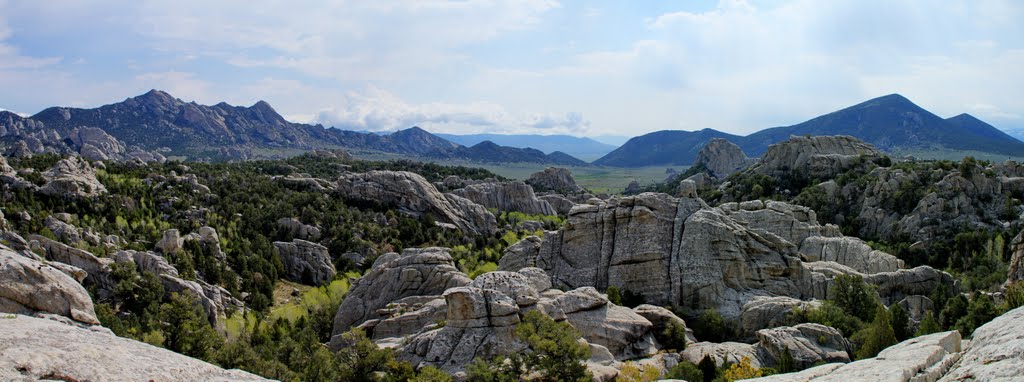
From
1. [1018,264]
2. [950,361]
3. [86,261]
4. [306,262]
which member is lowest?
[306,262]

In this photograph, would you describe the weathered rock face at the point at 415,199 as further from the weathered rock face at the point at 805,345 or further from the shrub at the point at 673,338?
the weathered rock face at the point at 805,345

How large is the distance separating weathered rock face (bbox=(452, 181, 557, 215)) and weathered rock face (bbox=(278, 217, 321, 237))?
45935 millimetres

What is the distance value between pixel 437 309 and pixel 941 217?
235 ft

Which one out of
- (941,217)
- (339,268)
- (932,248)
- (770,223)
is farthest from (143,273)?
(941,217)

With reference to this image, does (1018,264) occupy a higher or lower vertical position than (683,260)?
higher

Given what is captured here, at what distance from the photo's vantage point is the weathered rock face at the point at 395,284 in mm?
52719

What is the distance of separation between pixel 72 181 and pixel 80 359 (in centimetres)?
9025

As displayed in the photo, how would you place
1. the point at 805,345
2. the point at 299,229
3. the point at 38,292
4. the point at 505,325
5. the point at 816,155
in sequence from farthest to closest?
1. the point at 816,155
2. the point at 299,229
3. the point at 505,325
4. the point at 805,345
5. the point at 38,292

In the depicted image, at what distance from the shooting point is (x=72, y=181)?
91188 mm

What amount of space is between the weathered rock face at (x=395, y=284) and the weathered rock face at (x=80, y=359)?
33.1 m

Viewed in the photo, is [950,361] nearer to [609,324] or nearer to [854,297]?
[609,324]

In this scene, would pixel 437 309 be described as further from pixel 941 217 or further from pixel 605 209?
pixel 941 217

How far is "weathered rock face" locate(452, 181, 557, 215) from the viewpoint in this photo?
145750 millimetres

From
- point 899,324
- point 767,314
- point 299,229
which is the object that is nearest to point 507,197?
point 299,229
